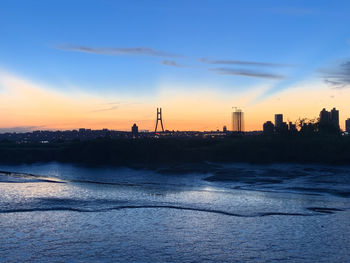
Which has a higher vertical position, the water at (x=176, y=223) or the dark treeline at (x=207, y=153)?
the dark treeline at (x=207, y=153)

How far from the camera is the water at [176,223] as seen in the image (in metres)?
8.60

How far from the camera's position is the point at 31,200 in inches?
616

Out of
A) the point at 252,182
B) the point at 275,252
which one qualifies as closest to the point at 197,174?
the point at 252,182

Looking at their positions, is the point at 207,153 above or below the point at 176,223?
above

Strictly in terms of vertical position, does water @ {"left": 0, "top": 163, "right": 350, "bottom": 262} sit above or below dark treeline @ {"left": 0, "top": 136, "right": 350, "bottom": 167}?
below

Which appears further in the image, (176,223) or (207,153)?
(207,153)

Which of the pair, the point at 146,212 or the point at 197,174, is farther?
the point at 197,174

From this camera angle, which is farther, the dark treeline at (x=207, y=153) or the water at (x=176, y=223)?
the dark treeline at (x=207, y=153)

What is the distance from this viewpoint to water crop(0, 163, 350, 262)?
8602mm

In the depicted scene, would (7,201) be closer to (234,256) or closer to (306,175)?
(234,256)

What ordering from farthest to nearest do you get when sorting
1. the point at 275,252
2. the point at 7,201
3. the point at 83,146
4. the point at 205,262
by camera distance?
the point at 83,146 < the point at 7,201 < the point at 275,252 < the point at 205,262

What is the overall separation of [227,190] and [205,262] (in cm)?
1070

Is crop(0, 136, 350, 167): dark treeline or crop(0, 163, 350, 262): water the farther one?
crop(0, 136, 350, 167): dark treeline

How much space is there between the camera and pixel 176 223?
11.4 meters
